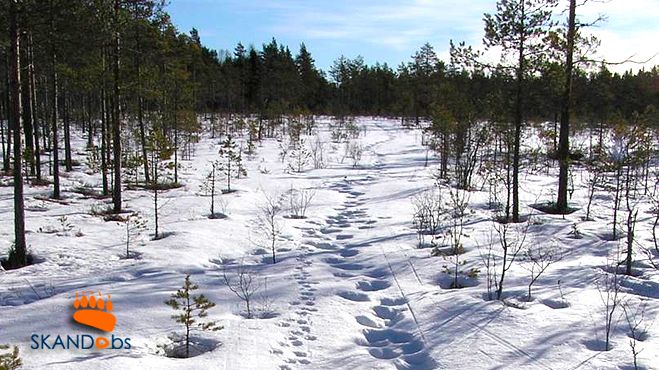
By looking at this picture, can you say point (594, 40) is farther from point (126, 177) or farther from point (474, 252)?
point (126, 177)

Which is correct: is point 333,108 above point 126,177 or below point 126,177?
above

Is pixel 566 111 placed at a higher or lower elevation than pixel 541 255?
higher

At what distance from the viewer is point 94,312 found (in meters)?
5.26

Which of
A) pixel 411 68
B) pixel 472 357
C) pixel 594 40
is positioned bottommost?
pixel 472 357

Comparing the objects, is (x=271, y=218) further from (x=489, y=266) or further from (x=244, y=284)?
(x=489, y=266)

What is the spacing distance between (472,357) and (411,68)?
5310 centimetres

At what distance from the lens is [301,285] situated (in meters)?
6.63

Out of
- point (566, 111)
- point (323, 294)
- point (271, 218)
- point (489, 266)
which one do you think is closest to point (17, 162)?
point (271, 218)

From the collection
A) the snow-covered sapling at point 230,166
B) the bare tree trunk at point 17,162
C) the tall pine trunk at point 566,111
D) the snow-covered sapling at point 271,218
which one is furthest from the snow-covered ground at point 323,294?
the snow-covered sapling at point 230,166

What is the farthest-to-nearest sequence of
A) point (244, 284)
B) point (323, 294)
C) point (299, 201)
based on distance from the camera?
point (299, 201) < point (244, 284) < point (323, 294)

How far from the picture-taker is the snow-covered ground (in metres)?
4.54

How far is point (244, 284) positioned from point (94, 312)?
200 centimetres

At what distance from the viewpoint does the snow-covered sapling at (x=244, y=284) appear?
19.6ft

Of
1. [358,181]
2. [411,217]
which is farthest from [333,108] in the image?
[411,217]
